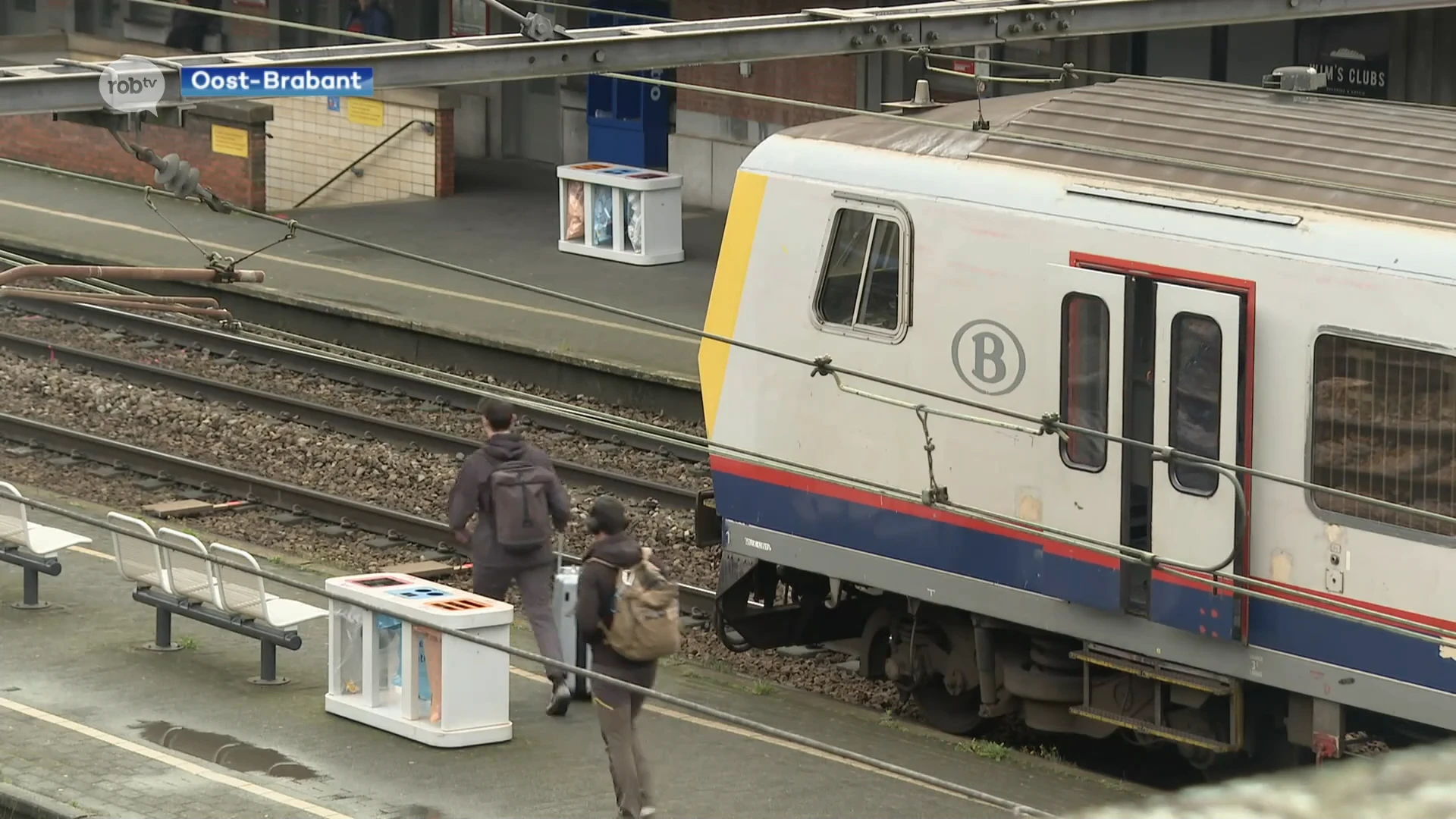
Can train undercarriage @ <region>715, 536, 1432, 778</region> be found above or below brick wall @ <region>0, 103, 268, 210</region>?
below

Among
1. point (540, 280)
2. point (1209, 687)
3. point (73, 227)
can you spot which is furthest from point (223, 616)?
point (73, 227)

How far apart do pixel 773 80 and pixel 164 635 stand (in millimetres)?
14606

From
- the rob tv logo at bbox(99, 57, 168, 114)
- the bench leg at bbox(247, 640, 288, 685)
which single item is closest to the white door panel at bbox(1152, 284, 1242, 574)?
the rob tv logo at bbox(99, 57, 168, 114)

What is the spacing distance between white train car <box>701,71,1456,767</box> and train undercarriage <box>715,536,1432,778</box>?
2 centimetres

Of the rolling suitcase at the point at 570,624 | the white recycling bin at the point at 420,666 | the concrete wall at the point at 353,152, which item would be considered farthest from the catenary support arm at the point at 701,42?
the concrete wall at the point at 353,152

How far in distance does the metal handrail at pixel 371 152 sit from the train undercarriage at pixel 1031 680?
15.5m

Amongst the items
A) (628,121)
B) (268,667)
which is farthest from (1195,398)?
(628,121)

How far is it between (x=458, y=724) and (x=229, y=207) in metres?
2.88

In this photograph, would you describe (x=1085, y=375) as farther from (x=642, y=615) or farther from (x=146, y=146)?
(x=146, y=146)

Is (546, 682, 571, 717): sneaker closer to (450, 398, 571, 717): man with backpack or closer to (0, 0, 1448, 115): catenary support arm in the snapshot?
(450, 398, 571, 717): man with backpack

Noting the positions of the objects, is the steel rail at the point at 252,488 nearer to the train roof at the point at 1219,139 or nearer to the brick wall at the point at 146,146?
the train roof at the point at 1219,139

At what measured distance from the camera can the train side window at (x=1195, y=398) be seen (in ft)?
33.0

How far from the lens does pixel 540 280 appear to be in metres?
23.0

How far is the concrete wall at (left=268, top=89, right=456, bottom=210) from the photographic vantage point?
27844 millimetres
